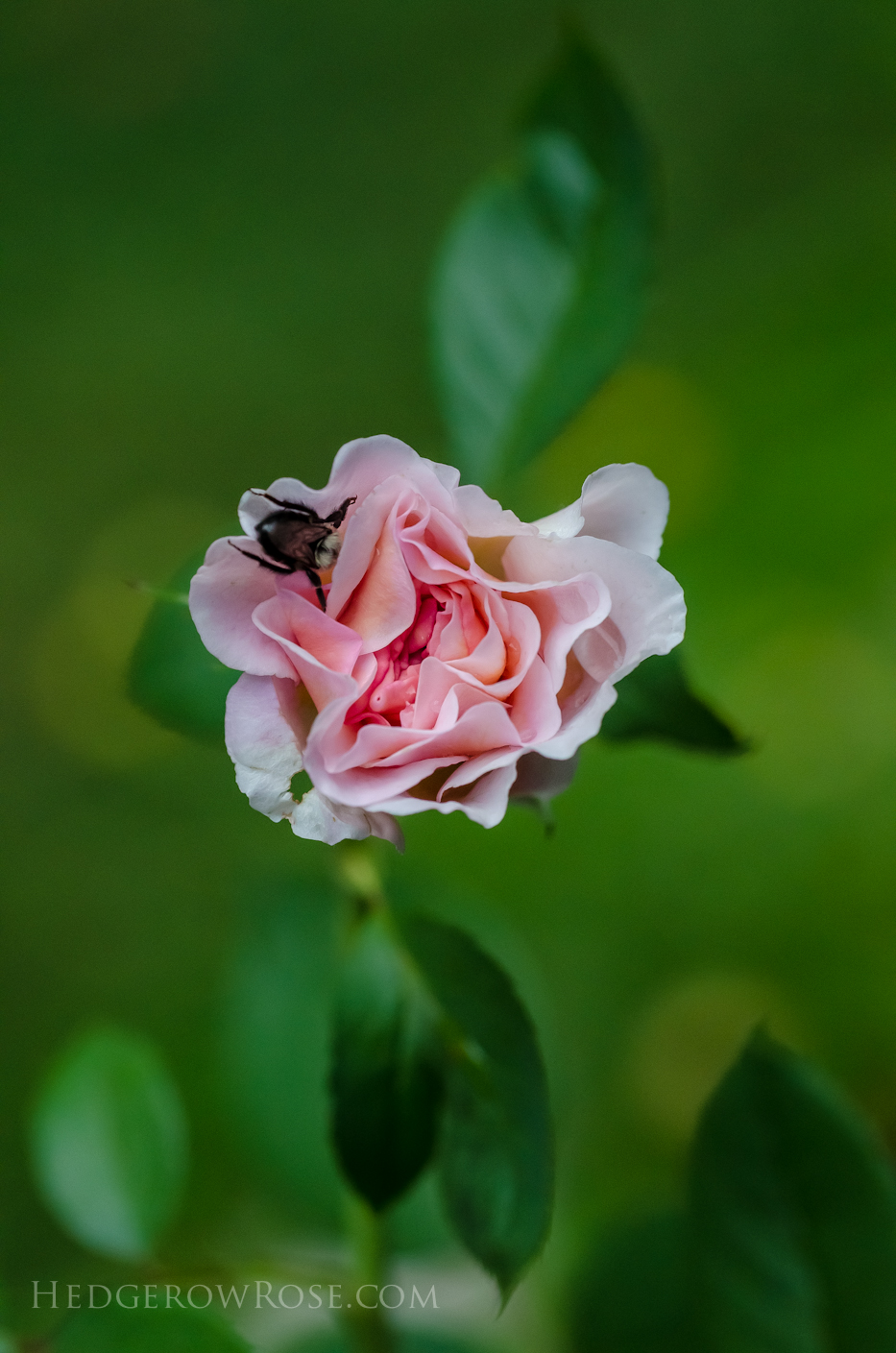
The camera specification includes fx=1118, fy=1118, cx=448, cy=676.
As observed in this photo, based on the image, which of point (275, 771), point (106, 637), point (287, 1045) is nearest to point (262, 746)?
point (275, 771)

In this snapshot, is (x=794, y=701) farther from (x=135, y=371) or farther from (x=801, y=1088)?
(x=135, y=371)

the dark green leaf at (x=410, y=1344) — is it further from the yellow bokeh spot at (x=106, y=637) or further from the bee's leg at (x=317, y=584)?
the yellow bokeh spot at (x=106, y=637)

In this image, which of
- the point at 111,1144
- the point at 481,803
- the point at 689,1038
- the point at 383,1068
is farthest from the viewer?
the point at 689,1038

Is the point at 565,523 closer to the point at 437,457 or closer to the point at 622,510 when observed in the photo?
the point at 622,510

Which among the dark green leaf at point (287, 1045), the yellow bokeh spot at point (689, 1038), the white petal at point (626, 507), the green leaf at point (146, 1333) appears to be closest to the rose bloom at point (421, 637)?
Answer: the white petal at point (626, 507)

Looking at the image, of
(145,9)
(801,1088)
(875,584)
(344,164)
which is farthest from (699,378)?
(801,1088)

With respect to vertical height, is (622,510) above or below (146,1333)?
above

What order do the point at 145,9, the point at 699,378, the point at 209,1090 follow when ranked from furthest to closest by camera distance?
the point at 145,9
the point at 699,378
the point at 209,1090

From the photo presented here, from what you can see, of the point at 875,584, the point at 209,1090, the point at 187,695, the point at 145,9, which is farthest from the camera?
the point at 145,9
